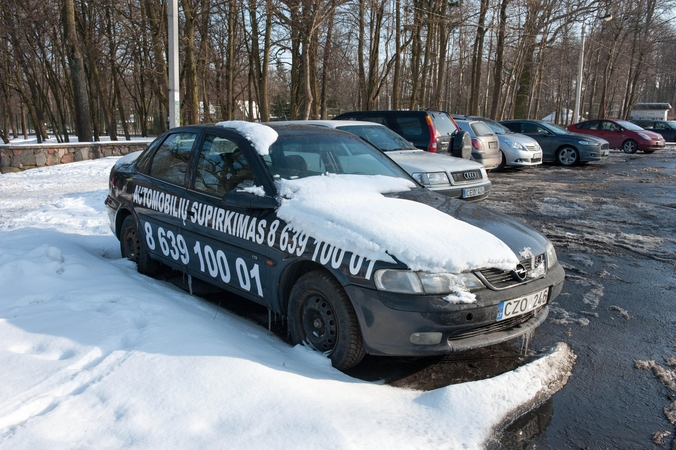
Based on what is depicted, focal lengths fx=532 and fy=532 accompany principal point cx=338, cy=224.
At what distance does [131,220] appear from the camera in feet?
17.8

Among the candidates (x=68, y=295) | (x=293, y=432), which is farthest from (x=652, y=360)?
(x=68, y=295)

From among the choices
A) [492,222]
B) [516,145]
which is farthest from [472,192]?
[516,145]

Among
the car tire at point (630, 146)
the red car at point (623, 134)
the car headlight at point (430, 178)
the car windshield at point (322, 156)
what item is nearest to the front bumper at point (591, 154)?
the red car at point (623, 134)

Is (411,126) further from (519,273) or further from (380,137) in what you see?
(519,273)

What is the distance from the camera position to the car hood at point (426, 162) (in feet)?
26.1

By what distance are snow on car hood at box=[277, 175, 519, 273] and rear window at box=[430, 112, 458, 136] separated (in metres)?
7.55

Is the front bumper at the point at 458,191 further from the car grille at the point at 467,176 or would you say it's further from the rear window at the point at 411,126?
the rear window at the point at 411,126

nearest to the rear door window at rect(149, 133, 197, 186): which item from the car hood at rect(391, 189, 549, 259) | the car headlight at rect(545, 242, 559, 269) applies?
the car hood at rect(391, 189, 549, 259)

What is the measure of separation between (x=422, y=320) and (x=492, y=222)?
1.19 m

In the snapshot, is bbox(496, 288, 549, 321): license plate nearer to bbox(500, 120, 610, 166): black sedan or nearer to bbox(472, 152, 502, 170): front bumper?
bbox(472, 152, 502, 170): front bumper

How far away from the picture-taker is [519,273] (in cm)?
336

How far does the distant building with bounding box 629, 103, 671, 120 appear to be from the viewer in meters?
52.8

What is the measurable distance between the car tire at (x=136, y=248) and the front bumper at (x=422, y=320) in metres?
2.74

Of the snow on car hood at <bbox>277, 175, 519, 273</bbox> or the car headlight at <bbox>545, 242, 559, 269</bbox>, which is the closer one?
the snow on car hood at <bbox>277, 175, 519, 273</bbox>
